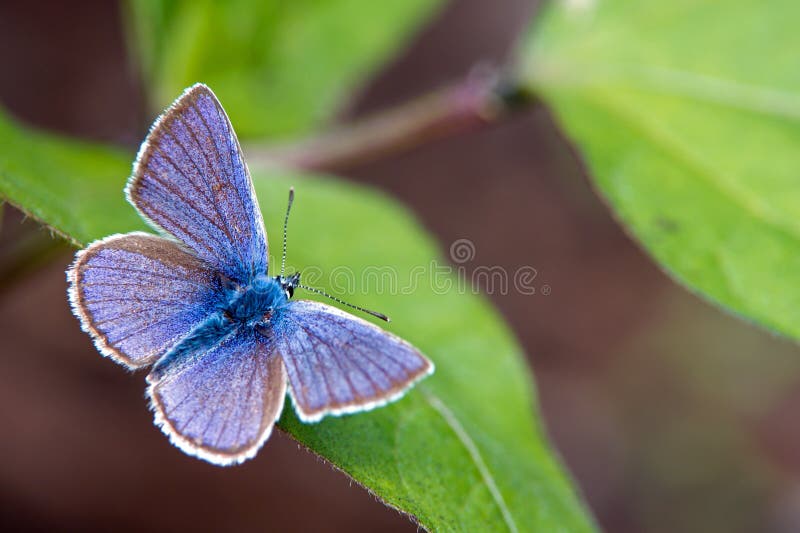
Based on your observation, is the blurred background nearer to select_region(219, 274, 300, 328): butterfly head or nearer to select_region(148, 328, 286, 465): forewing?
select_region(219, 274, 300, 328): butterfly head

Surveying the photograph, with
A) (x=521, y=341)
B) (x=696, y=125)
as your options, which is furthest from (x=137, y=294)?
(x=521, y=341)

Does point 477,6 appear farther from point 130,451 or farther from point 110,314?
point 110,314

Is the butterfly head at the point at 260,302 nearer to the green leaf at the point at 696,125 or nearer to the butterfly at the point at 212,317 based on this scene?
the butterfly at the point at 212,317

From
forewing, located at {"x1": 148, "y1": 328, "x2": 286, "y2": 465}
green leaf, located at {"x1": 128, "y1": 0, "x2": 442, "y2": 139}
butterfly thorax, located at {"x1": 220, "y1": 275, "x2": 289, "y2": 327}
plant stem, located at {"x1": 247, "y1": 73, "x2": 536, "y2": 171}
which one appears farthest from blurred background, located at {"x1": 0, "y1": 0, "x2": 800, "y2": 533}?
forewing, located at {"x1": 148, "y1": 328, "x2": 286, "y2": 465}

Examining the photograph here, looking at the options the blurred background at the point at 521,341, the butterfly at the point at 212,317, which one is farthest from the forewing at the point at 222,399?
the blurred background at the point at 521,341

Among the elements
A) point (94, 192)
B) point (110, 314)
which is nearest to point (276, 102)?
point (94, 192)

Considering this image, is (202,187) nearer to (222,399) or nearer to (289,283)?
(289,283)
